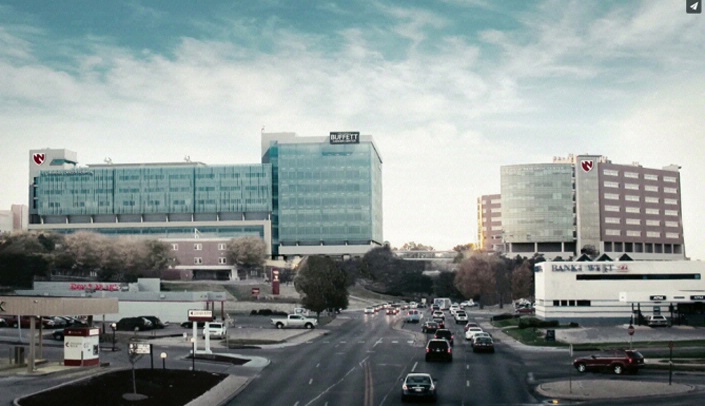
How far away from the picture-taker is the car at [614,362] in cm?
4966

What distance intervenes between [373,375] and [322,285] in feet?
190

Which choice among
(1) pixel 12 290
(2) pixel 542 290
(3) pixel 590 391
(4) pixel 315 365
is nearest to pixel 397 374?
(4) pixel 315 365

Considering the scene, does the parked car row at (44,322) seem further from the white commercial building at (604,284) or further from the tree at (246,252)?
the tree at (246,252)

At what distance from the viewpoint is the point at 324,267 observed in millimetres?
109250

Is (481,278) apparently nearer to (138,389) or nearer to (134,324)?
(134,324)

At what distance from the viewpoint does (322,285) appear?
107 meters

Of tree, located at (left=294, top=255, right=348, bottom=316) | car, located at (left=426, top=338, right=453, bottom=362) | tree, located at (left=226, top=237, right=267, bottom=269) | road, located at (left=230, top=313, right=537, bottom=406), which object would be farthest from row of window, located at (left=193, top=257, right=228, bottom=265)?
car, located at (left=426, top=338, right=453, bottom=362)

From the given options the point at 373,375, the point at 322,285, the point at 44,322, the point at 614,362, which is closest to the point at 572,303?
the point at 322,285

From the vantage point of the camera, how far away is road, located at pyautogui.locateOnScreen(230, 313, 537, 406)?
132ft

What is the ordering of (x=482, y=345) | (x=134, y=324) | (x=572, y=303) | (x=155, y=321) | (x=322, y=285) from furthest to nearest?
(x=322, y=285), (x=572, y=303), (x=155, y=321), (x=134, y=324), (x=482, y=345)

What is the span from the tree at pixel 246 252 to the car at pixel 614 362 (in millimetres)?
135826

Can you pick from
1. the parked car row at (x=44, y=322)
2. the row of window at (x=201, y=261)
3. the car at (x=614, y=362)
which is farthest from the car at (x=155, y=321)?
the row of window at (x=201, y=261)

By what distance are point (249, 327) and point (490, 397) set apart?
195ft

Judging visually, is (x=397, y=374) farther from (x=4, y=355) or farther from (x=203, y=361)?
(x=4, y=355)
